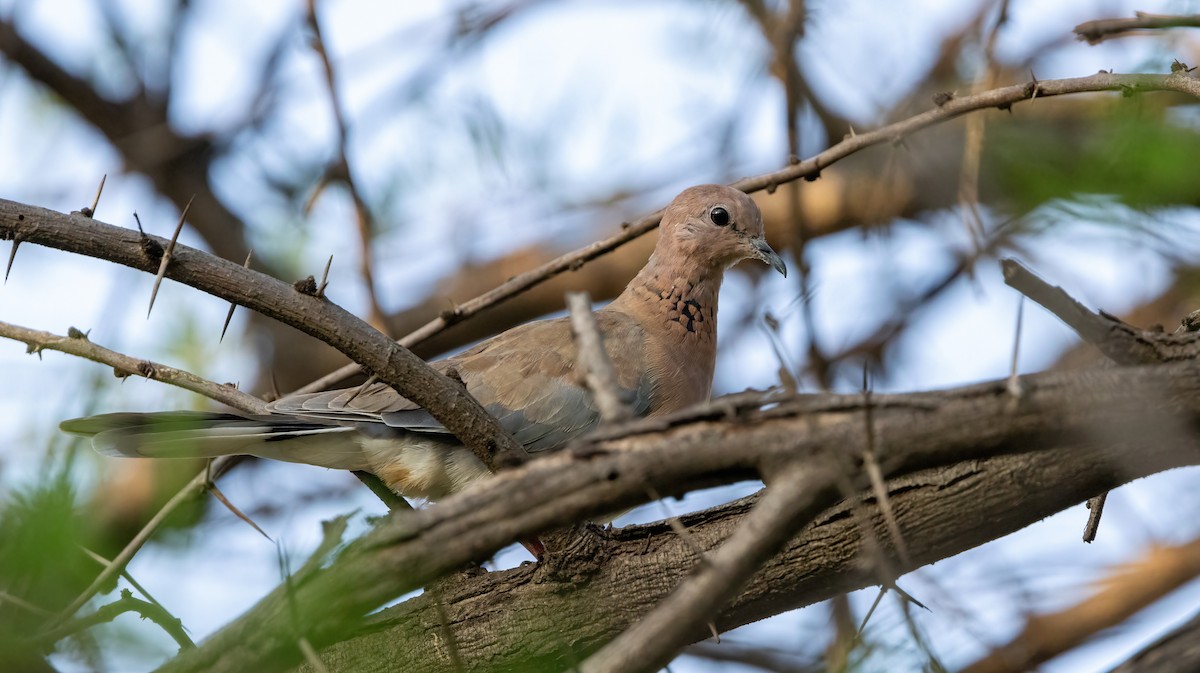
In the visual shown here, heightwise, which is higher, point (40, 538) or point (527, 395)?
point (527, 395)

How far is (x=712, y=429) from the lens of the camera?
1.95 metres

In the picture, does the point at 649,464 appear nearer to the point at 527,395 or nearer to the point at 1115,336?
the point at 1115,336

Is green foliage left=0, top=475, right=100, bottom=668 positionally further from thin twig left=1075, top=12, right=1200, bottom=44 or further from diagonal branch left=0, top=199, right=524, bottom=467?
thin twig left=1075, top=12, right=1200, bottom=44

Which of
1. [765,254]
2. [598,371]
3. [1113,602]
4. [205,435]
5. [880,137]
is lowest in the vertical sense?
[598,371]

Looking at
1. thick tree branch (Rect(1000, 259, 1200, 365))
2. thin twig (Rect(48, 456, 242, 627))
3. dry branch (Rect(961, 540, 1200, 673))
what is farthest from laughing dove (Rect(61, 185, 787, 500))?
dry branch (Rect(961, 540, 1200, 673))

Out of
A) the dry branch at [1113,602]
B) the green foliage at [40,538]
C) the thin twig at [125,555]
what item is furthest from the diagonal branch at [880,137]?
the dry branch at [1113,602]

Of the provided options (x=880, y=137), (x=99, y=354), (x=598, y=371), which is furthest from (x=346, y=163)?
(x=598, y=371)

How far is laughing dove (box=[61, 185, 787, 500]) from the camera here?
12.4ft

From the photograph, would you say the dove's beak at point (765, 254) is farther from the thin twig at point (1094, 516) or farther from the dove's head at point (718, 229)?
the thin twig at point (1094, 516)

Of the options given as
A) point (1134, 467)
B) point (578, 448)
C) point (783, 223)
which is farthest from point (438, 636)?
point (783, 223)

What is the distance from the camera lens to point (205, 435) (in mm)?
3744

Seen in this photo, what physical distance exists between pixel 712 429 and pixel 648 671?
0.42 metres

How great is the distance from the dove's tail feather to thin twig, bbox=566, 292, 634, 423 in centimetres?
180

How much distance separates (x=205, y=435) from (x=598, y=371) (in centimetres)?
215
